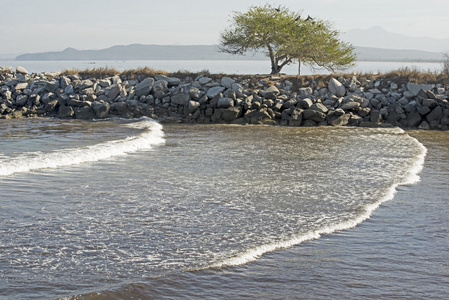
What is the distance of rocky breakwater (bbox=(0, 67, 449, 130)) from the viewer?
25.1 metres

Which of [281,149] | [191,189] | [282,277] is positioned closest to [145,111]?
[281,149]

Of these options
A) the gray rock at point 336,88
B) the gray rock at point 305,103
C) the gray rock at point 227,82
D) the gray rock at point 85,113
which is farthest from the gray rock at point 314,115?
the gray rock at point 85,113

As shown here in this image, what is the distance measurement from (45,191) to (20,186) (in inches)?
32.3

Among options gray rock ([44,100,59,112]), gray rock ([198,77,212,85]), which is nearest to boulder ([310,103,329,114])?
gray rock ([198,77,212,85])

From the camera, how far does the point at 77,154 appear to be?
15062 millimetres

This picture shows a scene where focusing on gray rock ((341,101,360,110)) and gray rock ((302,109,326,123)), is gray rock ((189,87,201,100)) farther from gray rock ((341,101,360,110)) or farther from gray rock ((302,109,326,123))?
gray rock ((341,101,360,110))

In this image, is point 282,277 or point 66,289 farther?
point 282,277

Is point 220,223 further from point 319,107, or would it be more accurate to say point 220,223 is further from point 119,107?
point 119,107

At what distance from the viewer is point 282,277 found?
6.36 meters

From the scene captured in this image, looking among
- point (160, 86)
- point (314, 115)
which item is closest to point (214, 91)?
point (160, 86)

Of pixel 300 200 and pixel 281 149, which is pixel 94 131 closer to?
pixel 281 149

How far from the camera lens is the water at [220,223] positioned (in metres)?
6.17

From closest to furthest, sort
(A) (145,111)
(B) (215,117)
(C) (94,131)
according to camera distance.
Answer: (C) (94,131)
(B) (215,117)
(A) (145,111)

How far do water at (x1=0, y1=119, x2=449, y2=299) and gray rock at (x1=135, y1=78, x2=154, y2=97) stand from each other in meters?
11.5
